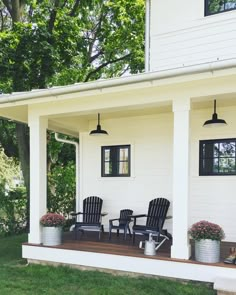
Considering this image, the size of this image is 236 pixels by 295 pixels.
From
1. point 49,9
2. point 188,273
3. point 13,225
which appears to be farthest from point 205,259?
point 49,9

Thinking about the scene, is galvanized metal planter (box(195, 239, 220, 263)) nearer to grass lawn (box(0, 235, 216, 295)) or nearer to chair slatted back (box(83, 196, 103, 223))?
grass lawn (box(0, 235, 216, 295))

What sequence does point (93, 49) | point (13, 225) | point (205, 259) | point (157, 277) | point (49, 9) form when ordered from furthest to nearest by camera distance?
point (93, 49) < point (49, 9) < point (13, 225) < point (157, 277) < point (205, 259)

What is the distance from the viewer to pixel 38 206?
5.64 metres

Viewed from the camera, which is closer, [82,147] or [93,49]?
[82,147]

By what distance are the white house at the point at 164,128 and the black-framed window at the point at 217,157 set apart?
0.06 feet

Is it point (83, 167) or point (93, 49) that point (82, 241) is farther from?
point (93, 49)

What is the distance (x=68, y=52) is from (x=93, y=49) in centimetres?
267

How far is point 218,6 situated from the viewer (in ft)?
20.1

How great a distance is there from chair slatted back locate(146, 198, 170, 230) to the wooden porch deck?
426 mm

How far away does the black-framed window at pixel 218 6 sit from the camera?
597 cm

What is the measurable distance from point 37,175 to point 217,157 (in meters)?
3.24

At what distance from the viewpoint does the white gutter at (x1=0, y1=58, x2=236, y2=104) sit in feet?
13.0

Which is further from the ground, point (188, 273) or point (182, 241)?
point (182, 241)

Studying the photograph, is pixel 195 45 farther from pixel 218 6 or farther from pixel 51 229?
pixel 51 229
